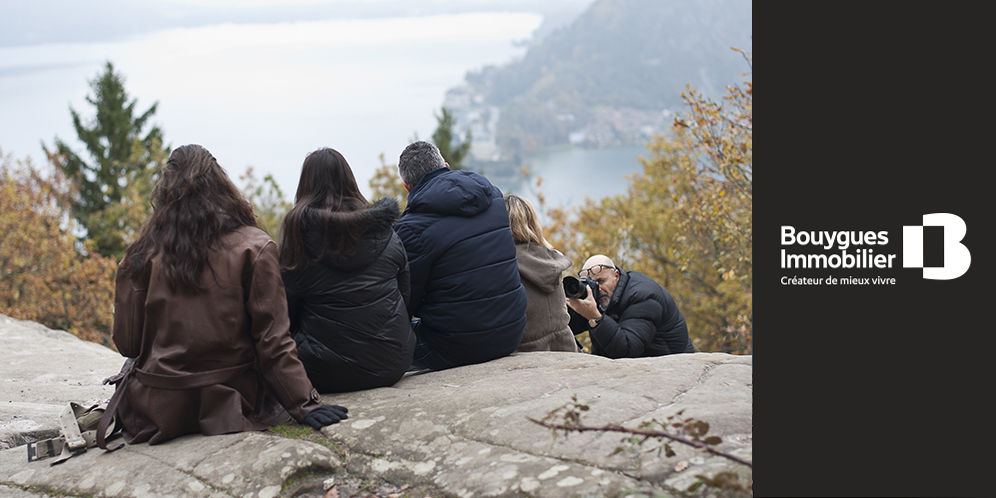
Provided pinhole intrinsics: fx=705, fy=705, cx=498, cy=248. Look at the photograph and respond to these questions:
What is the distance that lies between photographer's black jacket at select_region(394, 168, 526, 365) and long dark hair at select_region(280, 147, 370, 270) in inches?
20.9

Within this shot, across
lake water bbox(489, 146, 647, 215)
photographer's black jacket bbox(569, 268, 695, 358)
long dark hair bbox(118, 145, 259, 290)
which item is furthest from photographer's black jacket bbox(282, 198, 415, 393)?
lake water bbox(489, 146, 647, 215)

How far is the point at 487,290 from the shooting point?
166 inches

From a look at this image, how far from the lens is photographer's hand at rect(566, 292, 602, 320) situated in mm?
4746

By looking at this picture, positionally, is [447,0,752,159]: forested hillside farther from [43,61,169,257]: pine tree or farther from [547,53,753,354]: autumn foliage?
[547,53,753,354]: autumn foliage

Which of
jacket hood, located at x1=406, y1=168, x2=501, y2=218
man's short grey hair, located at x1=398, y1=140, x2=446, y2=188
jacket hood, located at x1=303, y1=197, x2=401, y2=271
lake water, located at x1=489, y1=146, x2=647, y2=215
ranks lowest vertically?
jacket hood, located at x1=303, y1=197, x2=401, y2=271

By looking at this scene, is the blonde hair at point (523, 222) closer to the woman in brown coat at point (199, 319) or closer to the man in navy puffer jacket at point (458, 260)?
the man in navy puffer jacket at point (458, 260)

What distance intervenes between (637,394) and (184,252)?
220 cm

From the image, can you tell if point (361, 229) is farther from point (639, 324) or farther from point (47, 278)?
point (47, 278)

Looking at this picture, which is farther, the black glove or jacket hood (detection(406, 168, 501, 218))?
jacket hood (detection(406, 168, 501, 218))

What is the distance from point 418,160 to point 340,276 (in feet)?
3.18

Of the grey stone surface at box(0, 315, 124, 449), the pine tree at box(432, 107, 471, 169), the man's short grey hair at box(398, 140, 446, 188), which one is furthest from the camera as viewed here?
the pine tree at box(432, 107, 471, 169)

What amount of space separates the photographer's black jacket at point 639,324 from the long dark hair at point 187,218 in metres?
2.49
